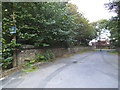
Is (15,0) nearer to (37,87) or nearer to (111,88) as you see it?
(37,87)

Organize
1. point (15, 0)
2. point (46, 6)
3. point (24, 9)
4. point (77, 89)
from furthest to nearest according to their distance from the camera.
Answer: point (46, 6) → point (24, 9) → point (15, 0) → point (77, 89)

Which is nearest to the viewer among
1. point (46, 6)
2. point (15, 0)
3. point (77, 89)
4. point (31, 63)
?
point (77, 89)

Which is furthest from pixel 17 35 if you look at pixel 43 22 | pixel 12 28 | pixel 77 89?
pixel 77 89

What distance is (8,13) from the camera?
163 inches

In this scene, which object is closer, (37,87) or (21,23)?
(37,87)

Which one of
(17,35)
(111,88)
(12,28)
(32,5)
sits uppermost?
(32,5)

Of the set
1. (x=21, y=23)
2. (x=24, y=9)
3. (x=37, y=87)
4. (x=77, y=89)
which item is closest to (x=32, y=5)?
(x=24, y=9)

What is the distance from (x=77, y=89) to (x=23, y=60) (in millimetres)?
3383

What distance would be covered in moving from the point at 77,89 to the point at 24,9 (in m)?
4.30

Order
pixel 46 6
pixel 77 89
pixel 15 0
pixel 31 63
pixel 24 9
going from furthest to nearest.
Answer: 1. pixel 31 63
2. pixel 46 6
3. pixel 24 9
4. pixel 15 0
5. pixel 77 89

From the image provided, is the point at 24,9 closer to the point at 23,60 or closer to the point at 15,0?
the point at 15,0

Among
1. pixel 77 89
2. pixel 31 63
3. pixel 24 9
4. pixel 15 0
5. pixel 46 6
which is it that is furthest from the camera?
pixel 31 63

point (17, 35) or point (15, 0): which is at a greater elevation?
point (15, 0)

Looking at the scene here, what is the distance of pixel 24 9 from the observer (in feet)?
14.0
